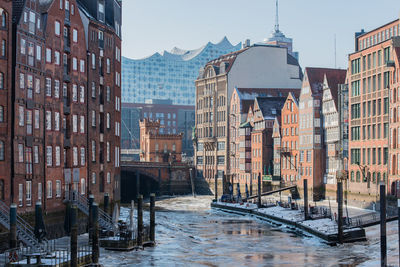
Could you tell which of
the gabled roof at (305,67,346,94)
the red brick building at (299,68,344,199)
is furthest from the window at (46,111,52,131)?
the gabled roof at (305,67,346,94)

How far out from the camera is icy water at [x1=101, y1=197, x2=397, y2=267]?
57.7 metres

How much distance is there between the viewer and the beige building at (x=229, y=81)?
6462 inches

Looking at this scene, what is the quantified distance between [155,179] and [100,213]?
85207 mm

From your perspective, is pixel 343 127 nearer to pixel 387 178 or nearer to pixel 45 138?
pixel 387 178

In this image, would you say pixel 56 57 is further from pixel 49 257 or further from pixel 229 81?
pixel 229 81

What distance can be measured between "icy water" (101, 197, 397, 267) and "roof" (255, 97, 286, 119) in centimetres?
4983

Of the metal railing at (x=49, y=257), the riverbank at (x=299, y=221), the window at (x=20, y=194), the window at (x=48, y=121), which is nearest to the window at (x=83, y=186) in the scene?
the window at (x=48, y=121)

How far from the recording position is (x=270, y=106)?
144m

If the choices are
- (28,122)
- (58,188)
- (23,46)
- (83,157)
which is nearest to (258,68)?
(83,157)

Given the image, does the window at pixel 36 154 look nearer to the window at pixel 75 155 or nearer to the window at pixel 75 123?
the window at pixel 75 155

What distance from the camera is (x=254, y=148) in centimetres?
14738

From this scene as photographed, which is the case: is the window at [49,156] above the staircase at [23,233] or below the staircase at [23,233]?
above

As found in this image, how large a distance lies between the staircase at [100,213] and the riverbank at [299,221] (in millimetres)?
19043

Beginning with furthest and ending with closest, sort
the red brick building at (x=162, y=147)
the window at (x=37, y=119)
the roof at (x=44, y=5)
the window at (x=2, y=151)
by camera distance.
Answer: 1. the red brick building at (x=162, y=147)
2. the roof at (x=44, y=5)
3. the window at (x=37, y=119)
4. the window at (x=2, y=151)
